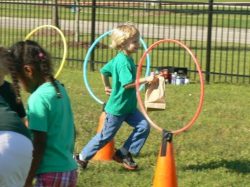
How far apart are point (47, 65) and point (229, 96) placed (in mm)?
7434

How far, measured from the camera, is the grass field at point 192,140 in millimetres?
6617

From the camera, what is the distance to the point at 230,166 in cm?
705

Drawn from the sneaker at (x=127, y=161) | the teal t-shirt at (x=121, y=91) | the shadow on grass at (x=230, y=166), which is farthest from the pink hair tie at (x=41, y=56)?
the shadow on grass at (x=230, y=166)

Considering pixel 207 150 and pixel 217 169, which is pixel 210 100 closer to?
pixel 207 150

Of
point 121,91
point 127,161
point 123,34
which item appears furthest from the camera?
point 127,161

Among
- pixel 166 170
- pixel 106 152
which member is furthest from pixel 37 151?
pixel 106 152

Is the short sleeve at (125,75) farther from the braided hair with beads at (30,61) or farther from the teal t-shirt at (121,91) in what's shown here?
the braided hair with beads at (30,61)

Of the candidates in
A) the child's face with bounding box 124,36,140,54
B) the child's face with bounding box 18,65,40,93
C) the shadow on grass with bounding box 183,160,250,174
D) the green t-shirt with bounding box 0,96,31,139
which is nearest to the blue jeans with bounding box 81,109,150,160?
the shadow on grass with bounding box 183,160,250,174

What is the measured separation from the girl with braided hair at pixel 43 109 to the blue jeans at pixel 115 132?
266cm

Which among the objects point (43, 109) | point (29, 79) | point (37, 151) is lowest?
point (37, 151)

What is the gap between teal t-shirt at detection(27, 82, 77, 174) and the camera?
4078mm

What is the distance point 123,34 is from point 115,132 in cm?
103

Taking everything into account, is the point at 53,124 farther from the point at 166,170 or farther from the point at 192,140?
the point at 192,140

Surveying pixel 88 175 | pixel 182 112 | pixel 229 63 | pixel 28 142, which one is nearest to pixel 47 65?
pixel 28 142
